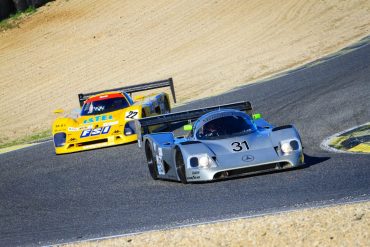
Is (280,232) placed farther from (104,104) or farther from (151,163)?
(104,104)

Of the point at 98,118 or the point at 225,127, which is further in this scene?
the point at 98,118

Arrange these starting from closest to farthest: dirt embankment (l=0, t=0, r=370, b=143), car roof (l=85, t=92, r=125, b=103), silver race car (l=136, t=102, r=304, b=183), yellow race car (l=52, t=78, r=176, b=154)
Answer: silver race car (l=136, t=102, r=304, b=183) → yellow race car (l=52, t=78, r=176, b=154) → car roof (l=85, t=92, r=125, b=103) → dirt embankment (l=0, t=0, r=370, b=143)

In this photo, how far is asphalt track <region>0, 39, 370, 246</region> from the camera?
9.82 meters

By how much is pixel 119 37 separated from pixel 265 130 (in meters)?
23.4

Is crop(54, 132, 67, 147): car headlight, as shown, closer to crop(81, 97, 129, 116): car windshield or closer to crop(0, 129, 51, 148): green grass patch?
crop(81, 97, 129, 116): car windshield

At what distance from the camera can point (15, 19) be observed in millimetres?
39312

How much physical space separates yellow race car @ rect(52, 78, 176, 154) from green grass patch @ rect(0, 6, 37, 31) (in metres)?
20.3

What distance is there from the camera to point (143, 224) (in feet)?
31.8

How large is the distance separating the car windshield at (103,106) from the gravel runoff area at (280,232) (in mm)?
9918

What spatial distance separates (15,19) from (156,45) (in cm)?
803

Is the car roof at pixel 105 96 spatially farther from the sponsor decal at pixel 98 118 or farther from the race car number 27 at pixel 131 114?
the race car number 27 at pixel 131 114

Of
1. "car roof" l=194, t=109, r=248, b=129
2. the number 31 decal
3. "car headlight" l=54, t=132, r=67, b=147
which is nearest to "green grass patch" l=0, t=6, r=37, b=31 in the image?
"car headlight" l=54, t=132, r=67, b=147

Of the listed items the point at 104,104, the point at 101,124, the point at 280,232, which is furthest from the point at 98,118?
the point at 280,232

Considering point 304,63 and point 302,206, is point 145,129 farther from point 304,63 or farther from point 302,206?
point 304,63
